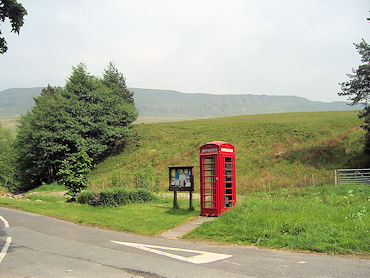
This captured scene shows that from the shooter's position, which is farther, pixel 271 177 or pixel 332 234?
pixel 271 177

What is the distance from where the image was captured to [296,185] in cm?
2459

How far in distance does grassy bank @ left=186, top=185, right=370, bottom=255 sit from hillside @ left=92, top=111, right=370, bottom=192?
12.1 m

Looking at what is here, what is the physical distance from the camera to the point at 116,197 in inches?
704

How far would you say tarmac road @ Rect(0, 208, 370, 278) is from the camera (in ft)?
21.0

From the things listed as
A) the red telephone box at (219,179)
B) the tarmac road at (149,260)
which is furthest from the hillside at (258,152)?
the tarmac road at (149,260)

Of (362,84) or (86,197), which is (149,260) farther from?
(362,84)

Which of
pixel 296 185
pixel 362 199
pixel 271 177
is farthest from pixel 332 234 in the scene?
pixel 271 177

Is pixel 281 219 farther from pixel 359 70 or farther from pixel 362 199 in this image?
pixel 359 70

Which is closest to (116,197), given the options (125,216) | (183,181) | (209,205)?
(125,216)

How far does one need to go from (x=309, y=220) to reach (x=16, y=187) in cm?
4709

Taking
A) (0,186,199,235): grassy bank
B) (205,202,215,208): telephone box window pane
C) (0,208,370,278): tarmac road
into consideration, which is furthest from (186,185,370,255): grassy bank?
(0,186,199,235): grassy bank

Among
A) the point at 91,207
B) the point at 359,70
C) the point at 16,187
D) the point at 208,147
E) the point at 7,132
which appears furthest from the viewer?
the point at 7,132

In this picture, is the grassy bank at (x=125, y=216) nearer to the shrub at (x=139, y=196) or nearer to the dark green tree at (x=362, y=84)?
the shrub at (x=139, y=196)

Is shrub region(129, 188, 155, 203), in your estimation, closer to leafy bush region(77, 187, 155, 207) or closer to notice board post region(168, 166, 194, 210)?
leafy bush region(77, 187, 155, 207)
